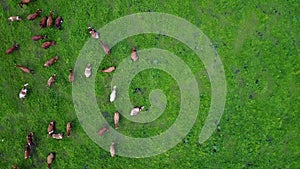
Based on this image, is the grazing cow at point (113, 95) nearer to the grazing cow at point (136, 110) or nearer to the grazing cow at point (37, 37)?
the grazing cow at point (136, 110)

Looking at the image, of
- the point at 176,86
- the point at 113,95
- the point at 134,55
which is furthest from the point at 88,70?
the point at 176,86

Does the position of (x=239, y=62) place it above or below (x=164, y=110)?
above

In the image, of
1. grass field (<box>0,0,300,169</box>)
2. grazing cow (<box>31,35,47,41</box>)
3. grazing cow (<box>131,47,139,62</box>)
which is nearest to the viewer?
grass field (<box>0,0,300,169</box>)

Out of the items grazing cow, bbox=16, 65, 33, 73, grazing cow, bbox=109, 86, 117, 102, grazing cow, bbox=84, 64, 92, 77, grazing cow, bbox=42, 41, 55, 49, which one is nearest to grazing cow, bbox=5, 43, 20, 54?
grazing cow, bbox=16, 65, 33, 73

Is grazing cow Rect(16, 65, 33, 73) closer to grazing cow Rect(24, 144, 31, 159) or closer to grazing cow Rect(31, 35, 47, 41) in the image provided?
grazing cow Rect(31, 35, 47, 41)

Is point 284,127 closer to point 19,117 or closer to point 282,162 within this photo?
point 282,162

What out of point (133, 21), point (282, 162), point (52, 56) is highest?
point (133, 21)

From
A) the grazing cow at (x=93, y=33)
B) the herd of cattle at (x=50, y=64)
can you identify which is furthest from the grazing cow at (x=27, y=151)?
the grazing cow at (x=93, y=33)

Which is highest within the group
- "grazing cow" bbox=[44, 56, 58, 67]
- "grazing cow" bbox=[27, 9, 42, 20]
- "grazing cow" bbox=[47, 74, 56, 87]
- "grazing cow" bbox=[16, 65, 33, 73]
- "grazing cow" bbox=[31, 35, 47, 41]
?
"grazing cow" bbox=[27, 9, 42, 20]

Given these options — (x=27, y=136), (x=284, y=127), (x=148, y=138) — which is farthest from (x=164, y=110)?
(x=27, y=136)
